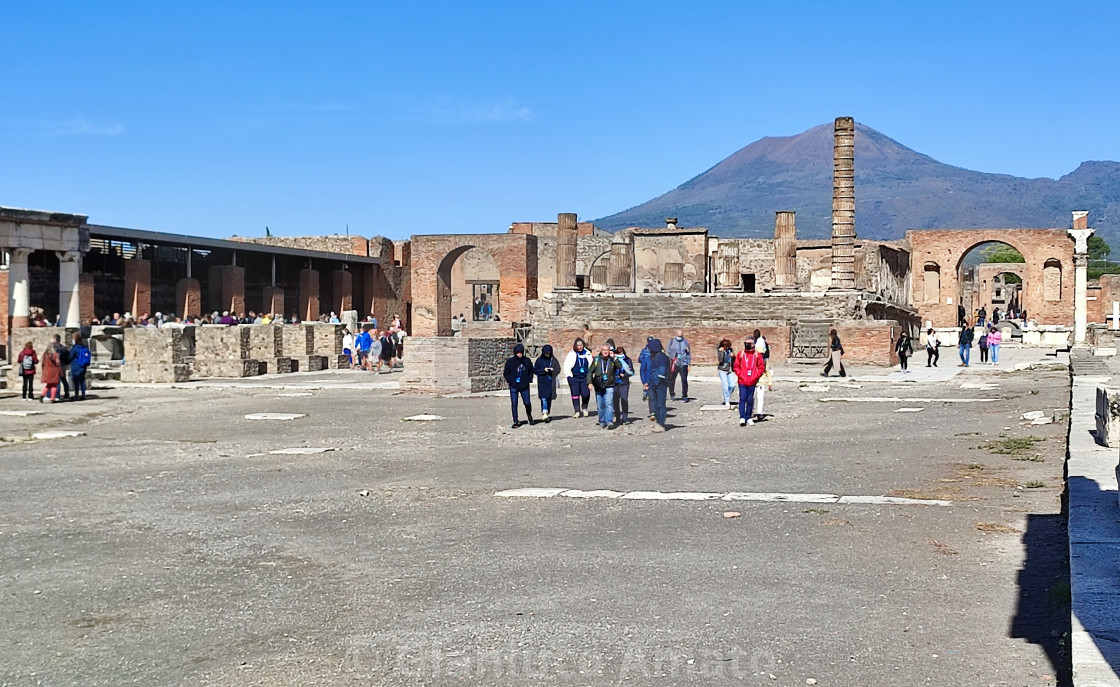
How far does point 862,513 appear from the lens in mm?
8898

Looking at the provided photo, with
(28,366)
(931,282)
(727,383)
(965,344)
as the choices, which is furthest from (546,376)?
(931,282)

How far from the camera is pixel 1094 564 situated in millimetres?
5660

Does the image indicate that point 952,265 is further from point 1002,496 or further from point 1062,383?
point 1002,496

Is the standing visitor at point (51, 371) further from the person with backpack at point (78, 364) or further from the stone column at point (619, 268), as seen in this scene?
the stone column at point (619, 268)

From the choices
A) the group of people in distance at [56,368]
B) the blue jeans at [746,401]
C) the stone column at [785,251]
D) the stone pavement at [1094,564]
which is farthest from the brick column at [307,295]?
the stone pavement at [1094,564]

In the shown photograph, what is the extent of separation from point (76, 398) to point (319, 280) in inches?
1054

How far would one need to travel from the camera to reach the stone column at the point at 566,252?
1672 inches

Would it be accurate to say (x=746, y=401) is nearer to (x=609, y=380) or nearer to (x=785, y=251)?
(x=609, y=380)

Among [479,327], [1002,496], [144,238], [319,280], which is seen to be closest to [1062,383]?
[1002,496]

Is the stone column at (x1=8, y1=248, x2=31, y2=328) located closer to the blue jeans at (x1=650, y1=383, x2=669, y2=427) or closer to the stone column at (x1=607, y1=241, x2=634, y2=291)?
the stone column at (x1=607, y1=241, x2=634, y2=291)

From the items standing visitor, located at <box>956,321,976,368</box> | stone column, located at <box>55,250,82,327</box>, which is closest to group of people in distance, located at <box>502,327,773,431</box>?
standing visitor, located at <box>956,321,976,368</box>

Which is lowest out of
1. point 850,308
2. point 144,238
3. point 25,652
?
point 25,652

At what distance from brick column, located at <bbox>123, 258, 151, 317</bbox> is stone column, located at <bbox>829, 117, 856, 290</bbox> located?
71.6 feet

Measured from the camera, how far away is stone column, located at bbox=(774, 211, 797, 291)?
40.4 metres
